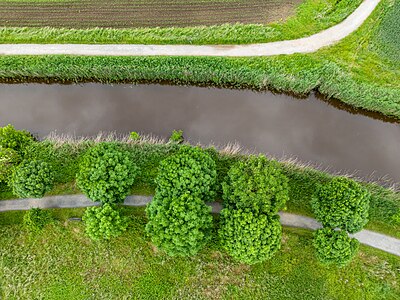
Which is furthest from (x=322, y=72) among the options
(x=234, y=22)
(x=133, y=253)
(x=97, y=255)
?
(x=97, y=255)

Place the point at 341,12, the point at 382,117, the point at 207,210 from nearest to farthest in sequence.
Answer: the point at 207,210 < the point at 382,117 < the point at 341,12

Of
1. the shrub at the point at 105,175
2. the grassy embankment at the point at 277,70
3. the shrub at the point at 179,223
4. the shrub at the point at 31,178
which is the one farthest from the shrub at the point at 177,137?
the shrub at the point at 31,178

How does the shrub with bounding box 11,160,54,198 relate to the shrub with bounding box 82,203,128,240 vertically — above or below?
above

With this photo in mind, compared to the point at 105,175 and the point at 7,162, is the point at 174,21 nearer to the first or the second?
the point at 105,175

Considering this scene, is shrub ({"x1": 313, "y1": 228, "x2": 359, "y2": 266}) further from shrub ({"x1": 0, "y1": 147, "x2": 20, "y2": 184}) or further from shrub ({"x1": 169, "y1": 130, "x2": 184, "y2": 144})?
shrub ({"x1": 0, "y1": 147, "x2": 20, "y2": 184})

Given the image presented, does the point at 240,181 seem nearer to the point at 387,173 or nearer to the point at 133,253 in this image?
the point at 133,253

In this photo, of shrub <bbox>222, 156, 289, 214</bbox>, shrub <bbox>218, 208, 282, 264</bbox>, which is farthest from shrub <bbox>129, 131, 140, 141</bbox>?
shrub <bbox>218, 208, 282, 264</bbox>

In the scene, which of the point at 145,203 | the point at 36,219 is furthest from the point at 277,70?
the point at 36,219
